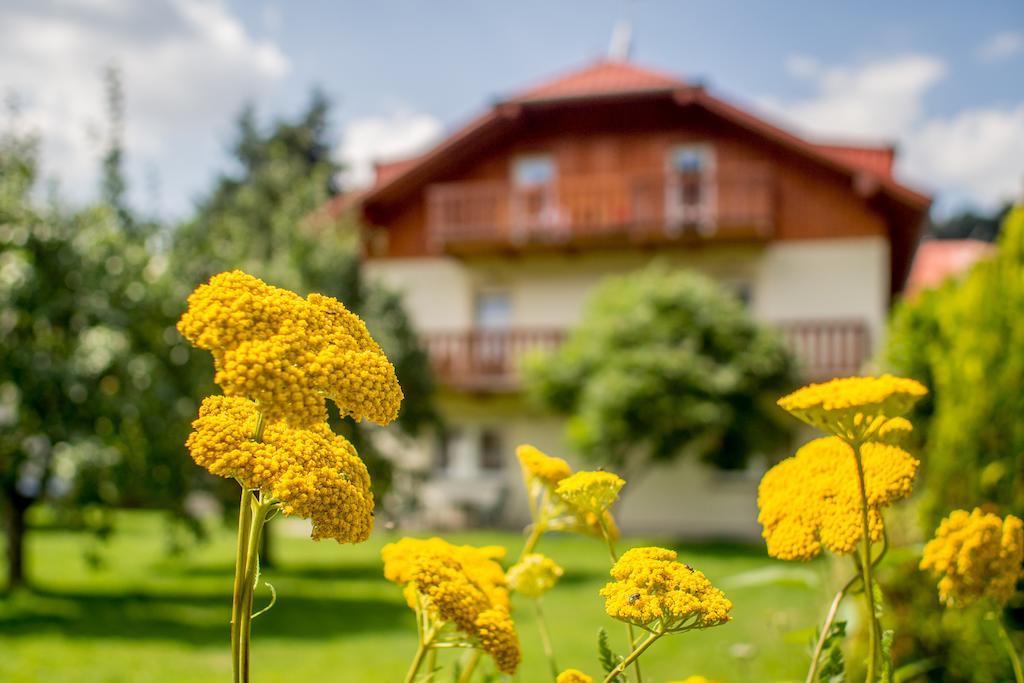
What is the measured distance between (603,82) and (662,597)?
20.1 m

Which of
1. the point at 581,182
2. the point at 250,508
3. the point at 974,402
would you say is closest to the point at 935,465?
the point at 974,402

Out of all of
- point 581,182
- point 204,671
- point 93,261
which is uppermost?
point 581,182

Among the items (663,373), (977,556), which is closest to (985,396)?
(977,556)

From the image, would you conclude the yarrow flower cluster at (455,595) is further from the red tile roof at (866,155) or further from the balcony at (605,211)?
the red tile roof at (866,155)

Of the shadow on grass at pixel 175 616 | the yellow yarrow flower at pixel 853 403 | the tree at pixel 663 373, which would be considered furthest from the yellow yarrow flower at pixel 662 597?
the tree at pixel 663 373

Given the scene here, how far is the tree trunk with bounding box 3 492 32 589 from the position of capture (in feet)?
35.8

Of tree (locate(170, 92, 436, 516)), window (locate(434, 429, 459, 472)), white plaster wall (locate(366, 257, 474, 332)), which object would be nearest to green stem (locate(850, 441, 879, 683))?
tree (locate(170, 92, 436, 516))

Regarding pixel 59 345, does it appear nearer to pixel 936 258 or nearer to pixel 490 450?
pixel 490 450

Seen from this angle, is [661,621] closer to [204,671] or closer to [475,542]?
[204,671]

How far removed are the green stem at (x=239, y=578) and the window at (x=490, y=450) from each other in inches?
792

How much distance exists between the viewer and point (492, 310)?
21344 millimetres

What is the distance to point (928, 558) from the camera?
1405 millimetres

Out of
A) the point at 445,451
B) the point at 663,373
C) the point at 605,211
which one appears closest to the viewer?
the point at 663,373

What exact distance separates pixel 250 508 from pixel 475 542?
51.6 ft
